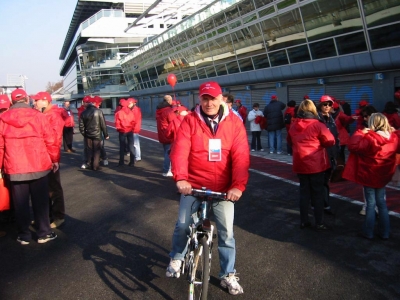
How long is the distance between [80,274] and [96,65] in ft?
205

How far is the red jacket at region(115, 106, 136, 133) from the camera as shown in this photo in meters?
10.5

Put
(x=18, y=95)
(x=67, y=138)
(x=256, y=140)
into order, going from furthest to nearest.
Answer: (x=67, y=138) → (x=256, y=140) → (x=18, y=95)

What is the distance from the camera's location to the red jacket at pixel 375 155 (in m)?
4.62

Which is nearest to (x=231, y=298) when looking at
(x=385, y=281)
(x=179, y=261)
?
(x=179, y=261)

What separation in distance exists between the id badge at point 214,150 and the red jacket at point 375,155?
218 centimetres

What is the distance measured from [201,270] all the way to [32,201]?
2.90 m

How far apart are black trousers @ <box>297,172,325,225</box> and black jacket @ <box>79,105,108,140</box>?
21.1ft

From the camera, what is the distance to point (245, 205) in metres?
6.49

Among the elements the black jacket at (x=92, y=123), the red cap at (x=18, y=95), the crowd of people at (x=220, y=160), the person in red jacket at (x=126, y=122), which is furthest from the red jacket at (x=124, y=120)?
the red cap at (x=18, y=95)

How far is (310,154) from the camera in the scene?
199 inches

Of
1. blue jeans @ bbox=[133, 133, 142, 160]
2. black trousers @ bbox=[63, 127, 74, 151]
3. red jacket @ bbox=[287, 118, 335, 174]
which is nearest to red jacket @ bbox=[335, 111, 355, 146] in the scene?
red jacket @ bbox=[287, 118, 335, 174]

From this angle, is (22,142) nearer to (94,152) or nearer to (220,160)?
(220,160)

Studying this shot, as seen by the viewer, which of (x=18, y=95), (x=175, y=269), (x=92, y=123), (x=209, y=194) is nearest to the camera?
(x=209, y=194)

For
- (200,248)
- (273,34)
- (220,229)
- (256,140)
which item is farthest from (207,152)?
(273,34)
